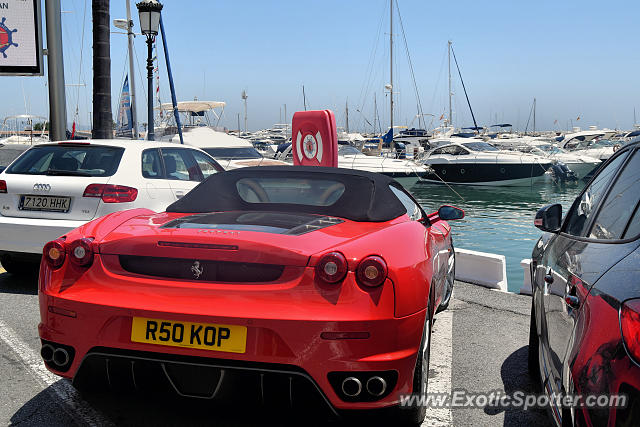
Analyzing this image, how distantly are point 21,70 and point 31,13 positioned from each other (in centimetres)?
106

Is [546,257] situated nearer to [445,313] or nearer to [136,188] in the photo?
[445,313]

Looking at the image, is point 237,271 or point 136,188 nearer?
point 237,271

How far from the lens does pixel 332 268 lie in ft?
8.94

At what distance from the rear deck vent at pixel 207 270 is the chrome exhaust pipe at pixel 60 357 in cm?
49

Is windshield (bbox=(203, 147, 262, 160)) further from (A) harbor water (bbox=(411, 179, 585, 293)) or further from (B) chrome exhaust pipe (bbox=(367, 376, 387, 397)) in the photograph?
(B) chrome exhaust pipe (bbox=(367, 376, 387, 397))

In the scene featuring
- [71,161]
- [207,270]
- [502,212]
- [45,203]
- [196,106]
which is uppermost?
[196,106]

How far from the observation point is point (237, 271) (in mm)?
2779

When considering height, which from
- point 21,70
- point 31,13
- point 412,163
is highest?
point 31,13

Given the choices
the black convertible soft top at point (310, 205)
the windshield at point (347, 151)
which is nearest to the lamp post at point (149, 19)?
the black convertible soft top at point (310, 205)

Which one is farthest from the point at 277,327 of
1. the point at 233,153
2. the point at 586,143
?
the point at 586,143

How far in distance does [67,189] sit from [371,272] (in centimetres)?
419

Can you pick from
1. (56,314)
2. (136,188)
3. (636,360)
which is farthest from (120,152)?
(636,360)

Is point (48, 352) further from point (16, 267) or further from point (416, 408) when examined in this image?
point (16, 267)

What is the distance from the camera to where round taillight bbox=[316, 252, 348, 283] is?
8.89ft
